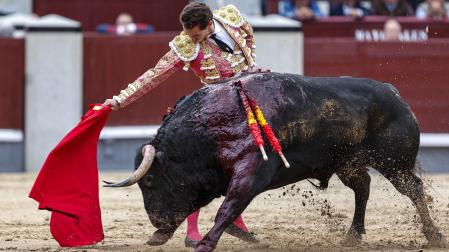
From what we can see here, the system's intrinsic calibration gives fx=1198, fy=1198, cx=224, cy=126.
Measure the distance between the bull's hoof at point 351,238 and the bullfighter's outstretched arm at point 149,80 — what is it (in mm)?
1191

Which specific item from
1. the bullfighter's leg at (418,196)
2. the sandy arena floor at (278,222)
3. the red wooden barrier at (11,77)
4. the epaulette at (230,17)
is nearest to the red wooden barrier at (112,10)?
the red wooden barrier at (11,77)

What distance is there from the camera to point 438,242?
5770mm

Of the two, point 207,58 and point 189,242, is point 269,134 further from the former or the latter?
point 189,242

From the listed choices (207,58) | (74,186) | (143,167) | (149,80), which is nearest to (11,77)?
(74,186)

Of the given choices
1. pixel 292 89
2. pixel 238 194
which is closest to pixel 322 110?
pixel 292 89

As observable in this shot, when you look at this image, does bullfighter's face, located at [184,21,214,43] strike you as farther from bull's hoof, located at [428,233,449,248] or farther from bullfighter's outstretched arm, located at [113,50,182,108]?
bull's hoof, located at [428,233,449,248]

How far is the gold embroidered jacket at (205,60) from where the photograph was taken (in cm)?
574

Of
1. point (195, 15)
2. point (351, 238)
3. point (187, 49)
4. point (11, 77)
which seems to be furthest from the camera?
point (11, 77)

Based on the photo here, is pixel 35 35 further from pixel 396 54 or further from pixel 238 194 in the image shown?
pixel 238 194

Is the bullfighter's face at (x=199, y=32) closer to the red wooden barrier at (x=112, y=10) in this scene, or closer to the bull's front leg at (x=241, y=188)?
the bull's front leg at (x=241, y=188)

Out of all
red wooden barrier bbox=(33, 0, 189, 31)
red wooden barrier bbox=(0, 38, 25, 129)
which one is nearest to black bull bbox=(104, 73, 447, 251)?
red wooden barrier bbox=(0, 38, 25, 129)

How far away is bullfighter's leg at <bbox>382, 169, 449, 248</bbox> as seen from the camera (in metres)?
5.78

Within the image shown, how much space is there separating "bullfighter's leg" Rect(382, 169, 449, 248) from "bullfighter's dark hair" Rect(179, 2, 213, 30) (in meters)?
1.15

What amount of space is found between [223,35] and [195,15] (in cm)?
28
